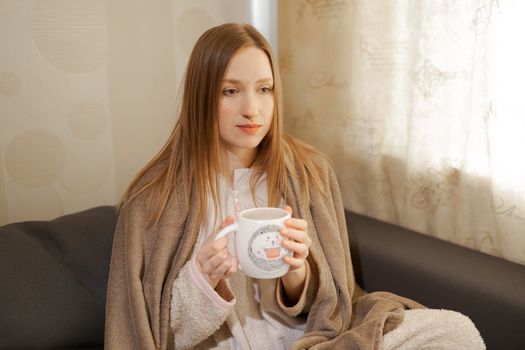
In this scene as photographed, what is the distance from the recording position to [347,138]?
155 cm

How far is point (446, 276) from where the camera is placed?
3.73 feet

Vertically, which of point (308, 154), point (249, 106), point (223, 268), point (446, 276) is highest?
point (249, 106)

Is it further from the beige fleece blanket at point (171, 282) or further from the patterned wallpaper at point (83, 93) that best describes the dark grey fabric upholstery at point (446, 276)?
the patterned wallpaper at point (83, 93)

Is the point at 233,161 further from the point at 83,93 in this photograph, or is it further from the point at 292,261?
the point at 83,93

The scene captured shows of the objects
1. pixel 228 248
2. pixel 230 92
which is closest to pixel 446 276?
pixel 228 248

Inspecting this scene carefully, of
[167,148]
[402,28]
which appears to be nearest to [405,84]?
[402,28]

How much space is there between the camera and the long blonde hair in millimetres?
1003

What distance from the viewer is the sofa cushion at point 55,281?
3.16 feet

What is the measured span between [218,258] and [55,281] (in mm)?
406

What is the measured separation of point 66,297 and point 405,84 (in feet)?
3.23

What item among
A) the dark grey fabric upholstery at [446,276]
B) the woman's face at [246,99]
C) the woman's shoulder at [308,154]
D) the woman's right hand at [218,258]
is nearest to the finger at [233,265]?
the woman's right hand at [218,258]

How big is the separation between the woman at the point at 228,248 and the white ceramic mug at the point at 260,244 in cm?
10

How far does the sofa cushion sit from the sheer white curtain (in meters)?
0.76

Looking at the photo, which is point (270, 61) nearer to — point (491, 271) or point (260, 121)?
point (260, 121)
